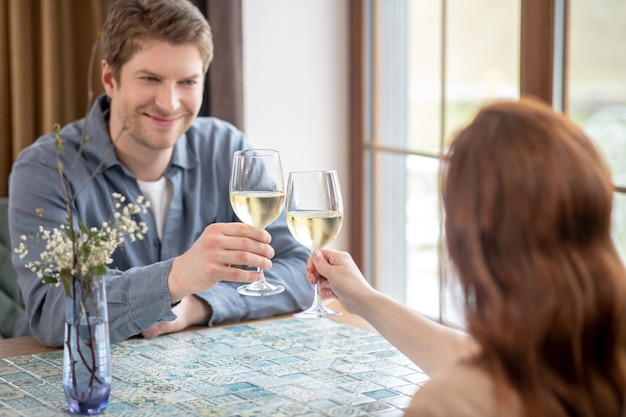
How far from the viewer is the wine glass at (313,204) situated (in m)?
1.66

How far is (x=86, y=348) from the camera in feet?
4.72

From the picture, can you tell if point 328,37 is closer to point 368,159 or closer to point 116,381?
point 368,159

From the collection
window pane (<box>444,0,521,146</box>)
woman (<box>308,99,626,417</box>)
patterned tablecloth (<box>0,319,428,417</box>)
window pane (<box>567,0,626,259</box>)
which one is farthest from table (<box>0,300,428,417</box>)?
window pane (<box>444,0,521,146</box>)

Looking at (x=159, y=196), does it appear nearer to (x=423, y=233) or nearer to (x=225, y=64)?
(x=225, y=64)

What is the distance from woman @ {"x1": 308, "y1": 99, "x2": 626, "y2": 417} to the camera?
1.00 meters

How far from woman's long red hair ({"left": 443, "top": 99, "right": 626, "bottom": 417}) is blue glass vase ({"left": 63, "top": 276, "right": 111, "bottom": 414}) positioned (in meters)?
0.65

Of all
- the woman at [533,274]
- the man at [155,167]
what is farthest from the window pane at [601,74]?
the woman at [533,274]

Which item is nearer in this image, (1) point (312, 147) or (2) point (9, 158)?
(2) point (9, 158)

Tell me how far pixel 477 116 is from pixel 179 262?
93 centimetres

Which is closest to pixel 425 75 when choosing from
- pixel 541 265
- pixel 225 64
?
pixel 225 64

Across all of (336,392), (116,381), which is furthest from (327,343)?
(116,381)

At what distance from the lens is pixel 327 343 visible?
1.84 meters

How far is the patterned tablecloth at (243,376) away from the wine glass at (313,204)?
25 cm

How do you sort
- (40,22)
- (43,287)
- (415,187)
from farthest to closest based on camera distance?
(415,187), (40,22), (43,287)
